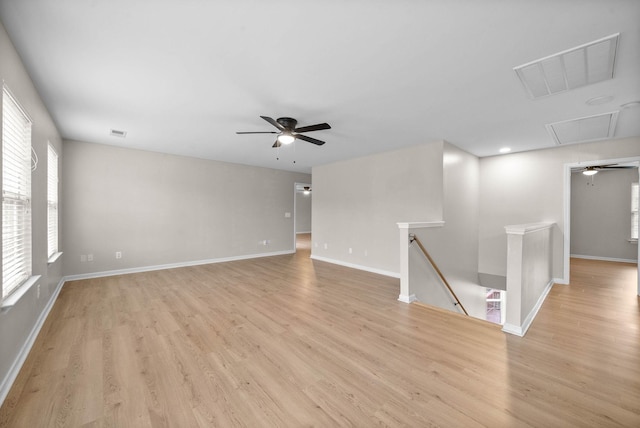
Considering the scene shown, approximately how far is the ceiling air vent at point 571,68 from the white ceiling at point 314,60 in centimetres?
7

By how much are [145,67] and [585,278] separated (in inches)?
312

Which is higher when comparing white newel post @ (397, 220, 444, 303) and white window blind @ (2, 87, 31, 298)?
white window blind @ (2, 87, 31, 298)

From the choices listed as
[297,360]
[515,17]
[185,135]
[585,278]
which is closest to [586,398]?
[297,360]

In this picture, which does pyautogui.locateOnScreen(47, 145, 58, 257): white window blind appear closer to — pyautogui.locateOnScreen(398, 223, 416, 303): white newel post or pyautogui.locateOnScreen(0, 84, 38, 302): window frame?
pyautogui.locateOnScreen(0, 84, 38, 302): window frame

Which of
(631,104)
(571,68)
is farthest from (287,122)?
(631,104)

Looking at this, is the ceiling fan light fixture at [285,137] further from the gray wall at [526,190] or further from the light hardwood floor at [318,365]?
the gray wall at [526,190]

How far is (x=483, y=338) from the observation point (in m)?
2.56

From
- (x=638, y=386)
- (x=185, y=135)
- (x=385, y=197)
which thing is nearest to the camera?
(x=638, y=386)

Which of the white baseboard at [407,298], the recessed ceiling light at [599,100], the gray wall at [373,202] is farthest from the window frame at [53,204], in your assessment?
the recessed ceiling light at [599,100]

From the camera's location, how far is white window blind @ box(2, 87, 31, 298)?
6.54 feet

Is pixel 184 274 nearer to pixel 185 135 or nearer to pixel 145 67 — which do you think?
pixel 185 135

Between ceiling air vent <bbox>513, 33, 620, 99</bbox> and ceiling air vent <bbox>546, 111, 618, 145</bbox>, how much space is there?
4.54 feet

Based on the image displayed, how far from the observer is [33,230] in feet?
8.32

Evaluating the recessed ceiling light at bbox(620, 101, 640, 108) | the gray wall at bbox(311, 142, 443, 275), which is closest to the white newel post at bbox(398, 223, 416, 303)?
the gray wall at bbox(311, 142, 443, 275)
